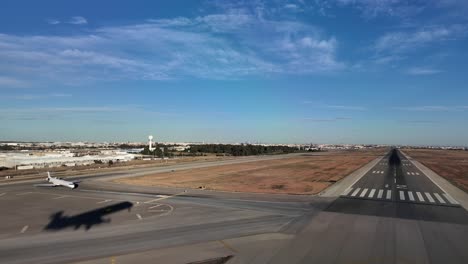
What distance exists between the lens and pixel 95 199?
38594 millimetres

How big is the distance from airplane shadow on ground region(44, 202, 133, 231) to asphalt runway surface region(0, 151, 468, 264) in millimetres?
75

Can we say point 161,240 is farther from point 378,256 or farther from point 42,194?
point 42,194

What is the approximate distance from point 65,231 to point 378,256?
1951cm

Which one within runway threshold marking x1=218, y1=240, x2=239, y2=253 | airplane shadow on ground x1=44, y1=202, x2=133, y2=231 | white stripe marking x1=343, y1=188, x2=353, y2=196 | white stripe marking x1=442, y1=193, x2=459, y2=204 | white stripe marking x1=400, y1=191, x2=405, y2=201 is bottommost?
runway threshold marking x1=218, y1=240, x2=239, y2=253

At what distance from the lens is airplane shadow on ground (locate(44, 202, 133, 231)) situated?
1030 inches

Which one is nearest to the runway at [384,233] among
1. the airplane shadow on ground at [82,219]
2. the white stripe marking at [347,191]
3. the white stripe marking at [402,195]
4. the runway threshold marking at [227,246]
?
the white stripe marking at [402,195]

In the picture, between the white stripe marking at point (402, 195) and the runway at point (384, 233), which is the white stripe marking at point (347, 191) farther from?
the white stripe marking at point (402, 195)

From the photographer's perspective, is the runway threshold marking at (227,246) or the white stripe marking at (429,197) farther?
the white stripe marking at (429,197)

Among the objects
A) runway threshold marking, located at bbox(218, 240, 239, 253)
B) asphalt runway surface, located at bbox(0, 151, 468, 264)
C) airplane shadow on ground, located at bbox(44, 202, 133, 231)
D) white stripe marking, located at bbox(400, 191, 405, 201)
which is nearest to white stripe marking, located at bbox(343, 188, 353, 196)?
asphalt runway surface, located at bbox(0, 151, 468, 264)

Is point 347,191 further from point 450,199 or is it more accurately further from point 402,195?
point 450,199

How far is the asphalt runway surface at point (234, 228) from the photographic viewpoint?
19.1 meters

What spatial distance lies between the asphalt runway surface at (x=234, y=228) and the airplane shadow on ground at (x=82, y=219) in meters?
0.08

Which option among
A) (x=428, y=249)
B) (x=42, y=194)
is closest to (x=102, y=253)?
(x=428, y=249)

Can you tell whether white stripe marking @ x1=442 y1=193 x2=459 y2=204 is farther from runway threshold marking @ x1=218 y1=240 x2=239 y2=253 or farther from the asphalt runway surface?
runway threshold marking @ x1=218 y1=240 x2=239 y2=253
